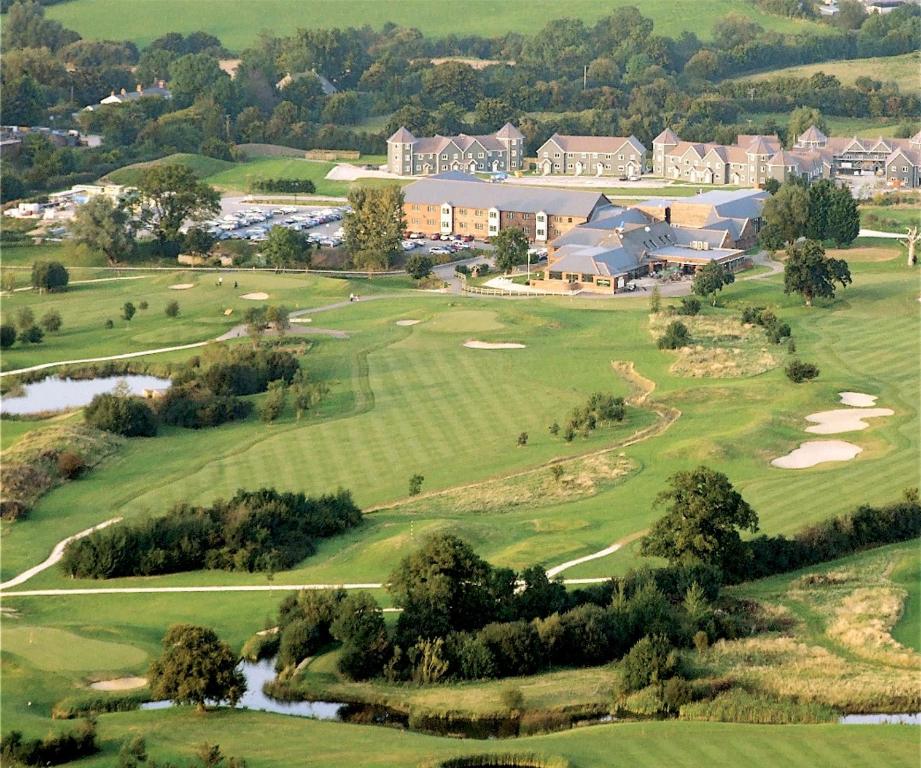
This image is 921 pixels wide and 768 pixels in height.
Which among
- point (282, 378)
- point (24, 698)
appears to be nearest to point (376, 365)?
point (282, 378)

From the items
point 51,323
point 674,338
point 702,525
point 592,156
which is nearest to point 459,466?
point 702,525

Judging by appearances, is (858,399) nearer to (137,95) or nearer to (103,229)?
(103,229)

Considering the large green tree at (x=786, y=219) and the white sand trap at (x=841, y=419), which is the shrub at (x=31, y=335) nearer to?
the white sand trap at (x=841, y=419)

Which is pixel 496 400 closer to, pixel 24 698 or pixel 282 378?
pixel 282 378

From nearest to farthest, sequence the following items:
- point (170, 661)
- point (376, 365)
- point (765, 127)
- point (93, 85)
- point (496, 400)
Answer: point (170, 661), point (496, 400), point (376, 365), point (765, 127), point (93, 85)

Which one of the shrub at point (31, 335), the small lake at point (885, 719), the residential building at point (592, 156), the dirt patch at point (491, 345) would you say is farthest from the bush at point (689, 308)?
the residential building at point (592, 156)

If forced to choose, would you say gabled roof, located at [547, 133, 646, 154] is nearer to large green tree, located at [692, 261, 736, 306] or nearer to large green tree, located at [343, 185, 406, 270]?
large green tree, located at [343, 185, 406, 270]
